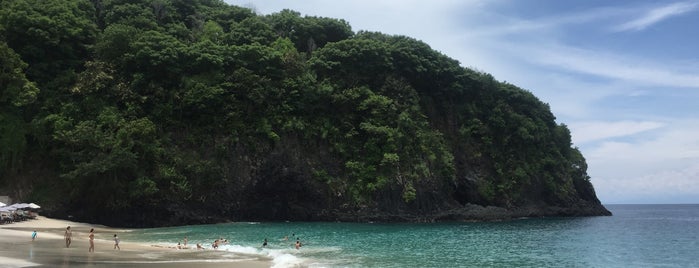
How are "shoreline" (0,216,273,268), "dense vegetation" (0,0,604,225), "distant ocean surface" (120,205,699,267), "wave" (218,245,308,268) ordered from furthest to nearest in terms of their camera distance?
1. "dense vegetation" (0,0,604,225)
2. "distant ocean surface" (120,205,699,267)
3. "wave" (218,245,308,268)
4. "shoreline" (0,216,273,268)

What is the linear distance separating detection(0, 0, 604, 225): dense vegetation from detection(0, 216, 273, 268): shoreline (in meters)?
13.4

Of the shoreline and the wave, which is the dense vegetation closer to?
the shoreline

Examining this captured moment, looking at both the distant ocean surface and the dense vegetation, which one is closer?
the distant ocean surface

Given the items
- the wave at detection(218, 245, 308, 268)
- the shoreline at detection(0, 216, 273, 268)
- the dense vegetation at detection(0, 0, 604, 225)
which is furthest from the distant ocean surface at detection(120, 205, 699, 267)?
the dense vegetation at detection(0, 0, 604, 225)

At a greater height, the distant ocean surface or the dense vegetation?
the dense vegetation

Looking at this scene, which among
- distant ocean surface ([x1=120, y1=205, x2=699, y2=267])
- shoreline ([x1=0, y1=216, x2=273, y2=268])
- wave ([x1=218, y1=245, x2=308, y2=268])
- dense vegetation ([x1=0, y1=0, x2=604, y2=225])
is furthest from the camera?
dense vegetation ([x1=0, y1=0, x2=604, y2=225])

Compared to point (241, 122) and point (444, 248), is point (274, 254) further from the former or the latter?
point (241, 122)

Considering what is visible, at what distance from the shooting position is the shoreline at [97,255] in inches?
767

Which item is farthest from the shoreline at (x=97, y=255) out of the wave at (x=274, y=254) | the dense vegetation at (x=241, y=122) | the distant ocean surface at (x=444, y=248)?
the dense vegetation at (x=241, y=122)

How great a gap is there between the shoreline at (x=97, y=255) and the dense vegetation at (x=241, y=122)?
1342 cm

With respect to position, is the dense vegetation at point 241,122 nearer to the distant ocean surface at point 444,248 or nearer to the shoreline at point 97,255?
the distant ocean surface at point 444,248

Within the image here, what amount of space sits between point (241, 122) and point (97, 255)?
93.3 ft

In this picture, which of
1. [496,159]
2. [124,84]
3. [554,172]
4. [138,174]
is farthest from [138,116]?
[554,172]

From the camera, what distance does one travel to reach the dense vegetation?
4250 centimetres
